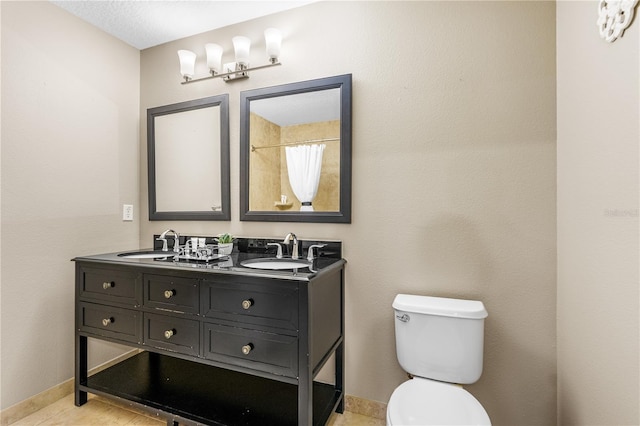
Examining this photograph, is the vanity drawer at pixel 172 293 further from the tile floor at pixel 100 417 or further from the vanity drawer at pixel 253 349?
the tile floor at pixel 100 417

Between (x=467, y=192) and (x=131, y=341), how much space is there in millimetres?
1890

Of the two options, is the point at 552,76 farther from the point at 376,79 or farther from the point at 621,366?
the point at 621,366

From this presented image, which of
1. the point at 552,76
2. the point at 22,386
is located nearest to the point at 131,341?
the point at 22,386

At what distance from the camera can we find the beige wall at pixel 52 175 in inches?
63.9

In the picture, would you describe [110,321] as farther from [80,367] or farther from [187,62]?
[187,62]

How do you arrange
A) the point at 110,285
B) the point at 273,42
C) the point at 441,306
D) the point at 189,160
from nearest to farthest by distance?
1. the point at 441,306
2. the point at 110,285
3. the point at 273,42
4. the point at 189,160

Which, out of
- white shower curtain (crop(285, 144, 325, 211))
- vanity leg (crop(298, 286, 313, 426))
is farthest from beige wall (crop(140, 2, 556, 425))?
vanity leg (crop(298, 286, 313, 426))

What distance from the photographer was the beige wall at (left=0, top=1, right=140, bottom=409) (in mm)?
1623

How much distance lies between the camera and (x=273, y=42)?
1770mm

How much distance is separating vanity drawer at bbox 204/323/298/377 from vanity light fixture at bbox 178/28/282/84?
1477 mm

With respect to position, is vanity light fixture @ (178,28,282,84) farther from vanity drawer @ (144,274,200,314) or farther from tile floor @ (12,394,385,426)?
tile floor @ (12,394,385,426)

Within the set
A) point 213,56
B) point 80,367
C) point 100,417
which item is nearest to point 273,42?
point 213,56

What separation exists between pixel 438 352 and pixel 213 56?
6.91ft

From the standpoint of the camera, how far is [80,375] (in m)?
1.74
